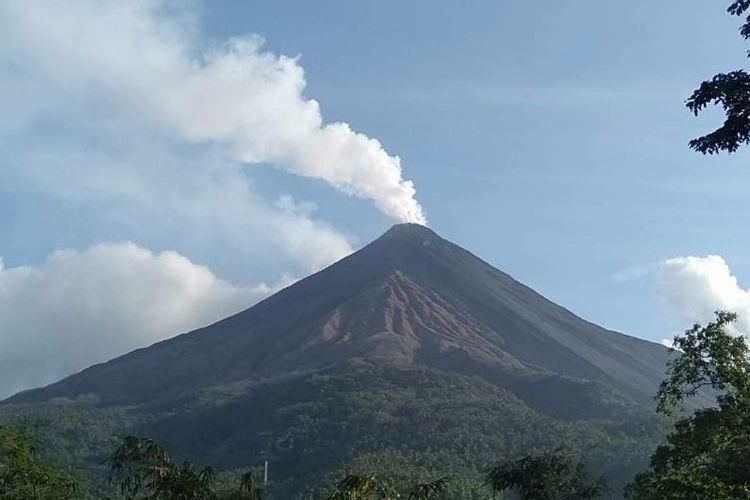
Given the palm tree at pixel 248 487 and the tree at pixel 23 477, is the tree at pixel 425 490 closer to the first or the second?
the palm tree at pixel 248 487

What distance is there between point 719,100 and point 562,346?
19052 cm

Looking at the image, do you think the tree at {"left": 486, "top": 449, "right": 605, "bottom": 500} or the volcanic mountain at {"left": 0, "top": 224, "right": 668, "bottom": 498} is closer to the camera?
the tree at {"left": 486, "top": 449, "right": 605, "bottom": 500}

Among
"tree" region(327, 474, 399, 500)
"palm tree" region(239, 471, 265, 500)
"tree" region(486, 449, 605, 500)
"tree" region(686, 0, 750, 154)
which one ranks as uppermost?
"tree" region(686, 0, 750, 154)

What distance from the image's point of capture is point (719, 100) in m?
8.11

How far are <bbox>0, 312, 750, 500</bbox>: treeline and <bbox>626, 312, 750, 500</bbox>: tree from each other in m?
0.02

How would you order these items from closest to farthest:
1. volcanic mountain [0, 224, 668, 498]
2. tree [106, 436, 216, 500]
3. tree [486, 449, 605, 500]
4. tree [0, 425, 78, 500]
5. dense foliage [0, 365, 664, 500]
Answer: tree [106, 436, 216, 500]
tree [0, 425, 78, 500]
tree [486, 449, 605, 500]
dense foliage [0, 365, 664, 500]
volcanic mountain [0, 224, 668, 498]

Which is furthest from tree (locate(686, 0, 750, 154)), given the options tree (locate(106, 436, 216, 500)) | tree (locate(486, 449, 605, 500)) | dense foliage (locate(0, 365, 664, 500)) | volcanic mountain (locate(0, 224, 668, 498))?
volcanic mountain (locate(0, 224, 668, 498))

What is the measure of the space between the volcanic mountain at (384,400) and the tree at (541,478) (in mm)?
74323

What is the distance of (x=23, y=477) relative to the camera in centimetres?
1507

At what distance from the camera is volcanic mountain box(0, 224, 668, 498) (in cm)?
11362

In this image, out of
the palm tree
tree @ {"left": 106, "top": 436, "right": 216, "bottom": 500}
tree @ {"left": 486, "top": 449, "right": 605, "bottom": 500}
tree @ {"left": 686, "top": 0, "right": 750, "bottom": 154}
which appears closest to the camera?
tree @ {"left": 686, "top": 0, "right": 750, "bottom": 154}

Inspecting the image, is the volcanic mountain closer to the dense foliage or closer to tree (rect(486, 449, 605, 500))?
the dense foliage

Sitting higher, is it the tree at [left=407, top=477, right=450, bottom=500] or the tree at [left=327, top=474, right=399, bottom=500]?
the tree at [left=327, top=474, right=399, bottom=500]

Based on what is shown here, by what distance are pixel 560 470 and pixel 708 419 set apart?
9.74ft
